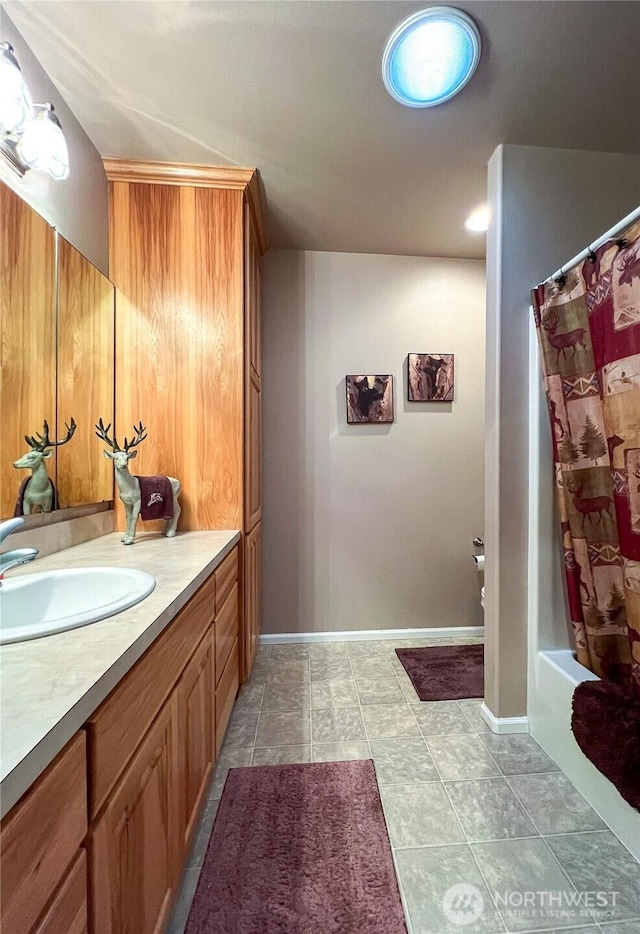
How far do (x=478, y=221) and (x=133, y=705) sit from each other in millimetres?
2641

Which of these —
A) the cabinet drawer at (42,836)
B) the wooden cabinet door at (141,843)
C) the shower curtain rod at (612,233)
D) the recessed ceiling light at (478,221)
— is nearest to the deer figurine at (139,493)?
the wooden cabinet door at (141,843)

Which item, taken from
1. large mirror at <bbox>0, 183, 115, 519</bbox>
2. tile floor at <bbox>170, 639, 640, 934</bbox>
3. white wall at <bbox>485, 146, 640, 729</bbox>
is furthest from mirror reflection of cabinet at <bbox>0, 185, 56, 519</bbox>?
white wall at <bbox>485, 146, 640, 729</bbox>

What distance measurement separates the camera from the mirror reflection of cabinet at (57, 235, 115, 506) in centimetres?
138

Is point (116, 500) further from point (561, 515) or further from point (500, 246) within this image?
point (500, 246)

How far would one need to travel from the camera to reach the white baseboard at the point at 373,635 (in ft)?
7.94

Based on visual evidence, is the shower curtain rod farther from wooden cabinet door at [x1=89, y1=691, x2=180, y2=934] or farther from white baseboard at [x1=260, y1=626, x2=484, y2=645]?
white baseboard at [x1=260, y1=626, x2=484, y2=645]

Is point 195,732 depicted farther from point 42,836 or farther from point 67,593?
point 42,836

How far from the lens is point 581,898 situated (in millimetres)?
983

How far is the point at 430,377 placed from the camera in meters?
2.47

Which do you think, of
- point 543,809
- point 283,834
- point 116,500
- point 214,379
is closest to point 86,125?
point 214,379

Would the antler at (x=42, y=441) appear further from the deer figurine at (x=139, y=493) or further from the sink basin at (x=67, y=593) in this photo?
the sink basin at (x=67, y=593)

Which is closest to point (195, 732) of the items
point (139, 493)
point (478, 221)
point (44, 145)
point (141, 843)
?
point (141, 843)

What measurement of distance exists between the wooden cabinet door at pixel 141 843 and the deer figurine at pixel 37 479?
0.79 meters

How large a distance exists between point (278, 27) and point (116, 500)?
1830mm
